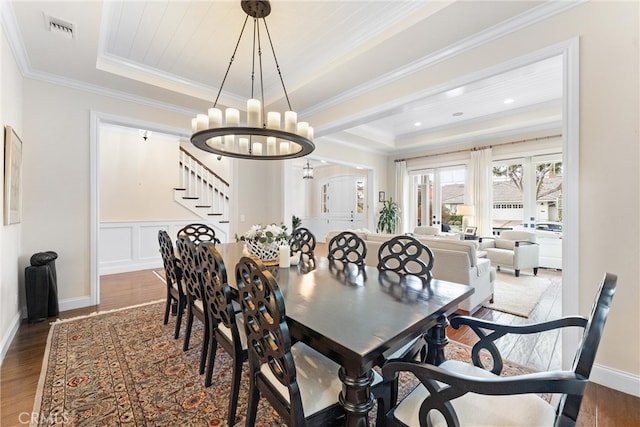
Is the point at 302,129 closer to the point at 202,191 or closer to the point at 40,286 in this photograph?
the point at 40,286

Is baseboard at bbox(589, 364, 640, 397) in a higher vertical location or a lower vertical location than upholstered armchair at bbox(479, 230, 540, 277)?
lower

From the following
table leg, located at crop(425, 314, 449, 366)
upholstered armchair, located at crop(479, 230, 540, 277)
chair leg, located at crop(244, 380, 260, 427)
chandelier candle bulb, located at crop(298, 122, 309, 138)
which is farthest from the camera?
upholstered armchair, located at crop(479, 230, 540, 277)

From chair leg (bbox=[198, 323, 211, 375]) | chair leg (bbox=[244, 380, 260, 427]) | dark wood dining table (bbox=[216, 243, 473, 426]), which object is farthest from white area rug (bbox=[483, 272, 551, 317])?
chair leg (bbox=[198, 323, 211, 375])

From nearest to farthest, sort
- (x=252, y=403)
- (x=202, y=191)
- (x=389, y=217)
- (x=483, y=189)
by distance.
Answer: (x=252, y=403) < (x=483, y=189) < (x=202, y=191) < (x=389, y=217)

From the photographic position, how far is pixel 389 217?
748 cm

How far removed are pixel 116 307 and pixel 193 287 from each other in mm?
2084

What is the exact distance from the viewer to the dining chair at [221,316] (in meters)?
1.55

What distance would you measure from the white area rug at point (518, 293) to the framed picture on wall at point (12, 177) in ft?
16.9

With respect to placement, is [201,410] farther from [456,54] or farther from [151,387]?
[456,54]

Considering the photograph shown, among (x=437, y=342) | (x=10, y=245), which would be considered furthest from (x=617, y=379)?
(x=10, y=245)

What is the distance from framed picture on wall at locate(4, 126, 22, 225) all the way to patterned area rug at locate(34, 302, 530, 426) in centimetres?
122

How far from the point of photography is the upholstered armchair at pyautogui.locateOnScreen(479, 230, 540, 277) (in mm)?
4898

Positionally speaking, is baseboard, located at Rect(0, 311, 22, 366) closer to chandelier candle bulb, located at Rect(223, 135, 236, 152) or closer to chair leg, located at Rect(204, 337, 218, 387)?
chair leg, located at Rect(204, 337, 218, 387)

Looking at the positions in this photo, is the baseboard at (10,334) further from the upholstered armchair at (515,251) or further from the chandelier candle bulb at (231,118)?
the upholstered armchair at (515,251)
